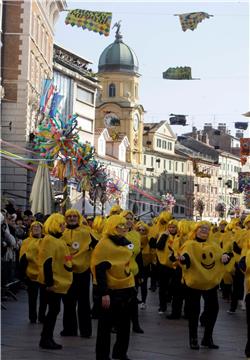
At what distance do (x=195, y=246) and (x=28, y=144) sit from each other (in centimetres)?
3298

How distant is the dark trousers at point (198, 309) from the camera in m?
12.7

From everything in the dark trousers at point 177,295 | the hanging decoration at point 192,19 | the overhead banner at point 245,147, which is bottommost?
the dark trousers at point 177,295

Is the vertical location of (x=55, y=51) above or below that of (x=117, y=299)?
above

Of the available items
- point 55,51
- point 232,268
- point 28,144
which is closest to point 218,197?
point 55,51

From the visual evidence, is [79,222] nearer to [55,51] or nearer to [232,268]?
[232,268]

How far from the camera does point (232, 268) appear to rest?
59.4 ft

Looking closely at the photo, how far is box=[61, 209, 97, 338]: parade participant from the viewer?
13.4 meters

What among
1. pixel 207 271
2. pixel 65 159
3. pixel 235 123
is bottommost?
pixel 207 271

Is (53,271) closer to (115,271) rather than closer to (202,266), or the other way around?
(115,271)

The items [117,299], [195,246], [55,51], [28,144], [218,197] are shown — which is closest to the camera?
[117,299]

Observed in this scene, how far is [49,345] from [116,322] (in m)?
1.66

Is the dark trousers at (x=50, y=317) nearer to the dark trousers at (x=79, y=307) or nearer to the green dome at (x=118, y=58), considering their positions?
the dark trousers at (x=79, y=307)

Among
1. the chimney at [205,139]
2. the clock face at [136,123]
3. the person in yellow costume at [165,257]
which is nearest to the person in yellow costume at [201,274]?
the person in yellow costume at [165,257]

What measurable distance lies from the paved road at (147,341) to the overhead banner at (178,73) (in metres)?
17.9
